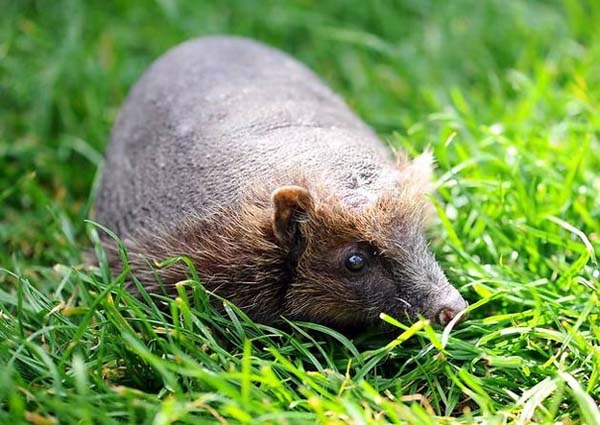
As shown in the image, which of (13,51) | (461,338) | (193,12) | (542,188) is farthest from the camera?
(193,12)

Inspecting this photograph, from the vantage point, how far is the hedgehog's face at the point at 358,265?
133 inches

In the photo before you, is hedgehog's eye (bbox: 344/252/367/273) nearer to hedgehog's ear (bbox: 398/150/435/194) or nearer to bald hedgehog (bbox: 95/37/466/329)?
bald hedgehog (bbox: 95/37/466/329)

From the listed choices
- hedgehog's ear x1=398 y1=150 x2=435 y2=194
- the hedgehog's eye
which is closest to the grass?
hedgehog's ear x1=398 y1=150 x2=435 y2=194

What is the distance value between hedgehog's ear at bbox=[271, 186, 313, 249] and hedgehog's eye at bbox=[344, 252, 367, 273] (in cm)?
21

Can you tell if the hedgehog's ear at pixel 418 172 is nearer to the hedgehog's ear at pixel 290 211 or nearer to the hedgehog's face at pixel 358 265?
the hedgehog's face at pixel 358 265

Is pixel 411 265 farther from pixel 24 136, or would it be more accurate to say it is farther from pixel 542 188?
pixel 24 136

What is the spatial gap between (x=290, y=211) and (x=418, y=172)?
0.75 m

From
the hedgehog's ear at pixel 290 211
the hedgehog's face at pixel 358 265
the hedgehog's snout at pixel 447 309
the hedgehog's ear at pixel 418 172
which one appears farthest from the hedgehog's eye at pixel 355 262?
the hedgehog's ear at pixel 418 172

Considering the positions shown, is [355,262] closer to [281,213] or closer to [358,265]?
[358,265]

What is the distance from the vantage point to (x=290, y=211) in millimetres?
3385

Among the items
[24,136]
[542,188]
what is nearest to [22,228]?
[24,136]

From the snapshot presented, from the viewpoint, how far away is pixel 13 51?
5.91 m

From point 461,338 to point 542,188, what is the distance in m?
1.08

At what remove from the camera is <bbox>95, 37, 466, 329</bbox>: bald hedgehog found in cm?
341
